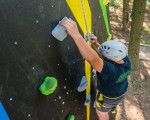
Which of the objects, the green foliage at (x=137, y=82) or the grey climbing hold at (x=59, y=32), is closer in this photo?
the grey climbing hold at (x=59, y=32)

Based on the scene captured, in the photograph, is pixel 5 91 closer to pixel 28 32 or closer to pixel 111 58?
pixel 28 32

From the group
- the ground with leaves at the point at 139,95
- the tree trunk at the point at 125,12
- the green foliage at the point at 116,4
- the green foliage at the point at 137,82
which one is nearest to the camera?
the ground with leaves at the point at 139,95

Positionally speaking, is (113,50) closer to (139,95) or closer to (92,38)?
(92,38)

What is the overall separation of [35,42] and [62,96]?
55 centimetres

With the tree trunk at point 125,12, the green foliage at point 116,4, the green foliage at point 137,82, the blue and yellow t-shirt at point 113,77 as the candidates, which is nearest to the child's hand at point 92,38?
the blue and yellow t-shirt at point 113,77

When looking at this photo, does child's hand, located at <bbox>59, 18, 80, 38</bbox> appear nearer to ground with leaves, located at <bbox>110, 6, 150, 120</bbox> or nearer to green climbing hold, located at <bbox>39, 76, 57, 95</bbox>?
green climbing hold, located at <bbox>39, 76, 57, 95</bbox>

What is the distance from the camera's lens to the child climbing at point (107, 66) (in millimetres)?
1263

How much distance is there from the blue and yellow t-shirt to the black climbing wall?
29 centimetres

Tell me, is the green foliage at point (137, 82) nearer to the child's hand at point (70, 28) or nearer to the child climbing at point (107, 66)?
the child climbing at point (107, 66)

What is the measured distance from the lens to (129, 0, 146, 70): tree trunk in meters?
3.43

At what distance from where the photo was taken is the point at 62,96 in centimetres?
148

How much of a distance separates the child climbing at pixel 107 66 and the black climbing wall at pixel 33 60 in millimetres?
167

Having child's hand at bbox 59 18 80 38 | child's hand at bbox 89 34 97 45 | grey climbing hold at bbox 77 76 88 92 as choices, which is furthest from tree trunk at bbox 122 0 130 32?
child's hand at bbox 59 18 80 38

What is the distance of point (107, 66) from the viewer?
Answer: 53.4 inches
